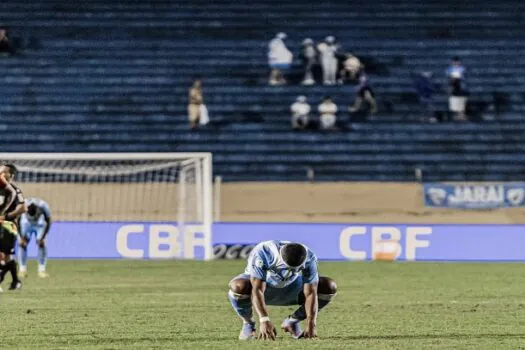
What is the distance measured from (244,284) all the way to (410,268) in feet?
57.8

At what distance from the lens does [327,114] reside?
4012cm

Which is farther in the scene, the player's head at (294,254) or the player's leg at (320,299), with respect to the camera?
the player's leg at (320,299)

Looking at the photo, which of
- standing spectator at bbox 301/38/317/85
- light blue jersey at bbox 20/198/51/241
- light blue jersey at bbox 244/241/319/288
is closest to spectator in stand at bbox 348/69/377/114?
standing spectator at bbox 301/38/317/85

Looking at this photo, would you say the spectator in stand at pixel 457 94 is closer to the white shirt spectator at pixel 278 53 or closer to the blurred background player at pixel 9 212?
the white shirt spectator at pixel 278 53

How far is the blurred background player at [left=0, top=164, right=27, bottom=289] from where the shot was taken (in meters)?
19.6

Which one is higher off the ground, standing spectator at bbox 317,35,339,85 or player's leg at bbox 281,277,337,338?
standing spectator at bbox 317,35,339,85

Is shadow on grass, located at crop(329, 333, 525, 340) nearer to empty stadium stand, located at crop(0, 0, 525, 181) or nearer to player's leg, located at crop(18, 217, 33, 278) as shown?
player's leg, located at crop(18, 217, 33, 278)

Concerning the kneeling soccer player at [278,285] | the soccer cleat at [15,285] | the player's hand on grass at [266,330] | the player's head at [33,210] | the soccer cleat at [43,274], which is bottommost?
the soccer cleat at [43,274]

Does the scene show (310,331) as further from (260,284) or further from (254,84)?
(254,84)

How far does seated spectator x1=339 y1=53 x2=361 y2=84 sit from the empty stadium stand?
41cm

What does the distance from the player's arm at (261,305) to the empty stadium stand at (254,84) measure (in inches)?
1028

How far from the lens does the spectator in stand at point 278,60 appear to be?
41.8 metres

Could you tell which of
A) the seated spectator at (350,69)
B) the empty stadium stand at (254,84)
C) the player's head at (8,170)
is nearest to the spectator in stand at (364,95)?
the empty stadium stand at (254,84)

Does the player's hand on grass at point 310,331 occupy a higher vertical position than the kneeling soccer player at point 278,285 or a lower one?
lower
